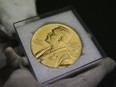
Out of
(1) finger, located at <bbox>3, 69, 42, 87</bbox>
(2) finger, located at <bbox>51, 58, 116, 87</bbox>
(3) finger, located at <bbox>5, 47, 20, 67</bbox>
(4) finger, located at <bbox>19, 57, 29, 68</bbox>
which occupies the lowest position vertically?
(2) finger, located at <bbox>51, 58, 116, 87</bbox>

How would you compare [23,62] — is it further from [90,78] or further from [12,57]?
[90,78]

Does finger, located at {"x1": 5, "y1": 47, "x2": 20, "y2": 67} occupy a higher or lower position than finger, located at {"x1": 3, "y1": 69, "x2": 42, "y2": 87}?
higher

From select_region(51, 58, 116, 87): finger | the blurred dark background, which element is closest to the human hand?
select_region(51, 58, 116, 87): finger

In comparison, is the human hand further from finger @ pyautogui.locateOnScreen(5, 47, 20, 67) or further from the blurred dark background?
the blurred dark background

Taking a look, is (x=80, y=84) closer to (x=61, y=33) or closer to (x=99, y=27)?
(x=61, y=33)

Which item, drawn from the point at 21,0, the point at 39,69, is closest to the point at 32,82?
the point at 39,69

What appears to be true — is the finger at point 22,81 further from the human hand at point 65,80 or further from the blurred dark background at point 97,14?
the blurred dark background at point 97,14
